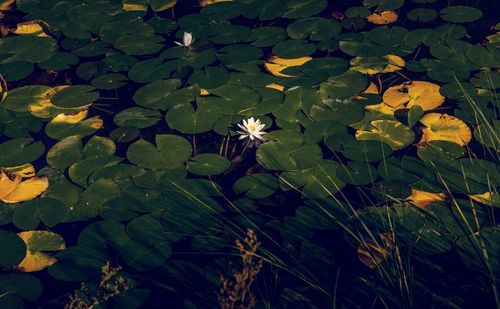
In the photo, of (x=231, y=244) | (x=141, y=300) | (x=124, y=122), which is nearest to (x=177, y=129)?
(x=124, y=122)

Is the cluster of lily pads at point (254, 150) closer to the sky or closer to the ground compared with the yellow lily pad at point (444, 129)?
closer to the ground

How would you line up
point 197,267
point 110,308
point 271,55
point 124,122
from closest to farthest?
point 110,308 → point 197,267 → point 124,122 → point 271,55

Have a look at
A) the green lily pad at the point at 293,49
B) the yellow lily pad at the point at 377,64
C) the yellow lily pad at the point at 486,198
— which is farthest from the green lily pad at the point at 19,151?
the yellow lily pad at the point at 486,198

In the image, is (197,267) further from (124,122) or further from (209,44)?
(209,44)

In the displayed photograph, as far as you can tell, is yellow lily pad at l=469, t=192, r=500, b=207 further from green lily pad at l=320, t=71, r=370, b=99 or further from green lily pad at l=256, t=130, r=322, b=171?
green lily pad at l=320, t=71, r=370, b=99

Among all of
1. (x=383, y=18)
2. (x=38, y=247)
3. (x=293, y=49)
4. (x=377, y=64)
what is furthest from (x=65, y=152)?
(x=383, y=18)

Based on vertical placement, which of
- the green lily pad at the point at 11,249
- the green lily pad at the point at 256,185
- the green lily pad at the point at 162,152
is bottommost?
the green lily pad at the point at 11,249

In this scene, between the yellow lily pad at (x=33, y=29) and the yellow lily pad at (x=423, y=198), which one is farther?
the yellow lily pad at (x=33, y=29)

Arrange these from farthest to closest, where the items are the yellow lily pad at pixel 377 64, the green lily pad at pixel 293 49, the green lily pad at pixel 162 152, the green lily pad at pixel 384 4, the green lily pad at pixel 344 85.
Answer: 1. the green lily pad at pixel 384 4
2. the green lily pad at pixel 293 49
3. the yellow lily pad at pixel 377 64
4. the green lily pad at pixel 344 85
5. the green lily pad at pixel 162 152

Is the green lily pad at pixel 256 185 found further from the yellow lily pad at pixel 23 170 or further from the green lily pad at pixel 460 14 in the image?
the green lily pad at pixel 460 14
